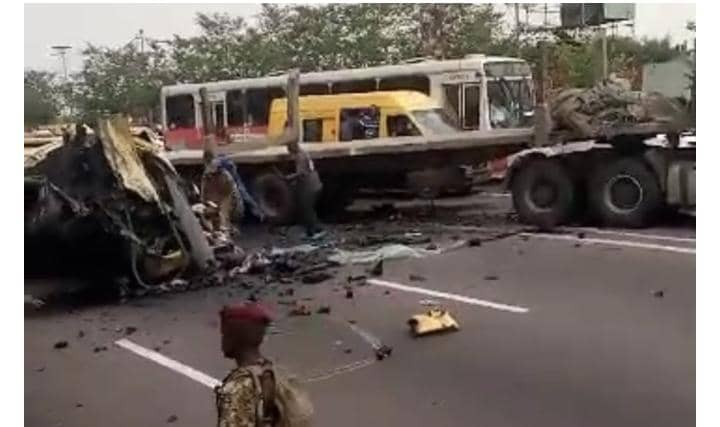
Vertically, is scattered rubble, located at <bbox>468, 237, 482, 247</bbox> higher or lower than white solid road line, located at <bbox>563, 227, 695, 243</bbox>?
lower

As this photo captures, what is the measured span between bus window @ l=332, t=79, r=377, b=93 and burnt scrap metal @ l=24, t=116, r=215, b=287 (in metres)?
0.53

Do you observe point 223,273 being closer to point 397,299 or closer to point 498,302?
point 397,299

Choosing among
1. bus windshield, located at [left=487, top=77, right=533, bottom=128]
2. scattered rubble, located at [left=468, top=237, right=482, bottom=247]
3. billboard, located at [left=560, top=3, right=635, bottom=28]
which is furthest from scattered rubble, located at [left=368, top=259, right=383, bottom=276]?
Answer: billboard, located at [left=560, top=3, right=635, bottom=28]

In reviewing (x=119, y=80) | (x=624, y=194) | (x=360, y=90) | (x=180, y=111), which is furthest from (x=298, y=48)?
(x=624, y=194)

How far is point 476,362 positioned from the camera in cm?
303

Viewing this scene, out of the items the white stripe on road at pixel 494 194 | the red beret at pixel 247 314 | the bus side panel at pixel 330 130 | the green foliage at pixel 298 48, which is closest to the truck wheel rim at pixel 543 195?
the white stripe on road at pixel 494 194

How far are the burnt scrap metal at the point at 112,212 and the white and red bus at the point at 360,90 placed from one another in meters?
0.13

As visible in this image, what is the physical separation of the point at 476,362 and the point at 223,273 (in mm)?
718

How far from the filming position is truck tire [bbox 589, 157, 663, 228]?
3928 mm

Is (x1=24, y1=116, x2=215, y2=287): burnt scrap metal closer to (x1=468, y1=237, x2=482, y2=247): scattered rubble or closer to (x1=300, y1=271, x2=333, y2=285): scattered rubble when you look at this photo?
(x1=300, y1=271, x2=333, y2=285): scattered rubble

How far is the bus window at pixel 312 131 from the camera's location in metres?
3.17

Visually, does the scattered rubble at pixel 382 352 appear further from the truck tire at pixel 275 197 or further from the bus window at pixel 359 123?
the bus window at pixel 359 123

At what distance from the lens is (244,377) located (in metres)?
2.28
